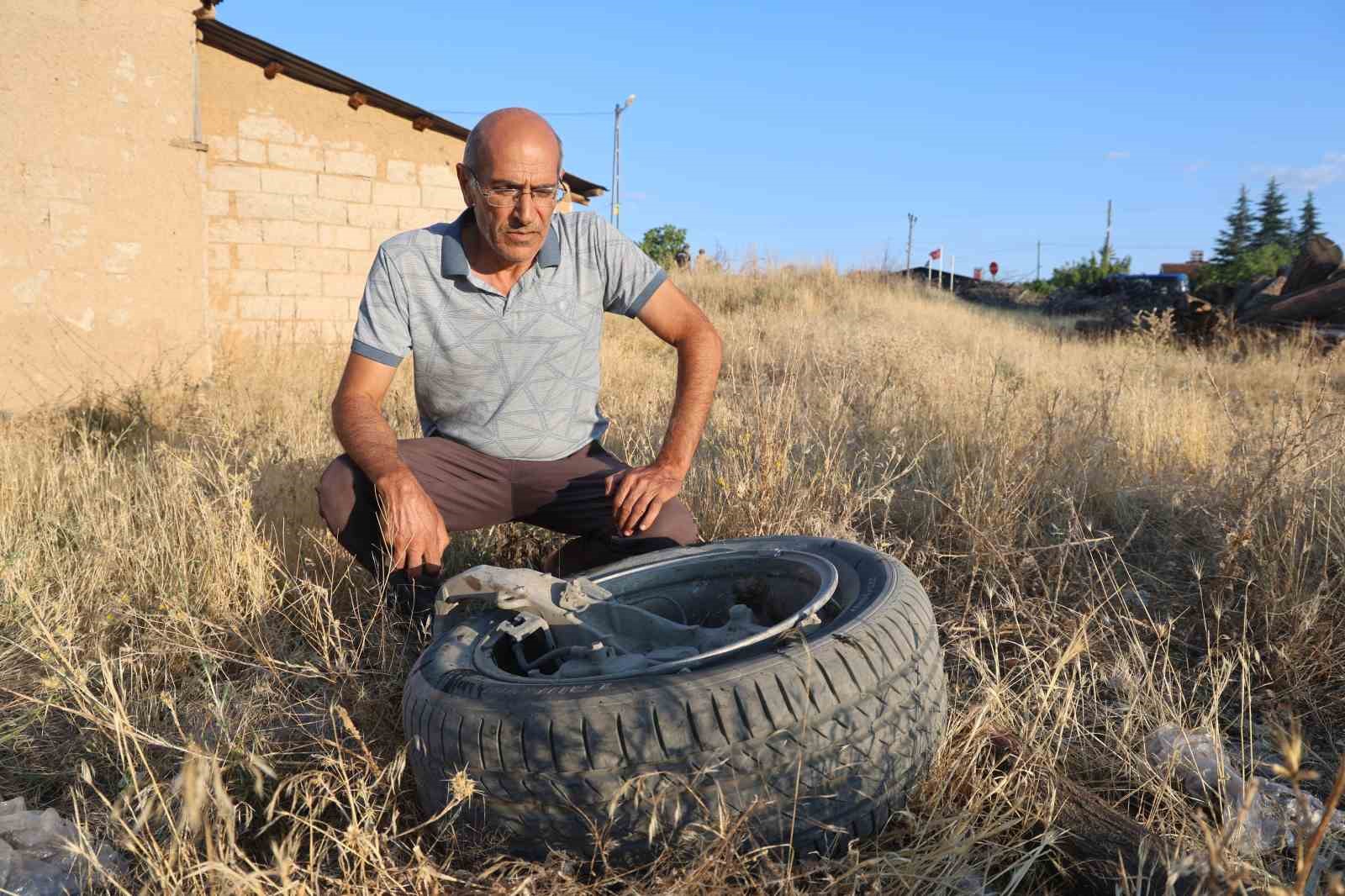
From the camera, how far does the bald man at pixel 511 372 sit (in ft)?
9.55

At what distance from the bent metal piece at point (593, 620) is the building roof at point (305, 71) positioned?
25.3ft

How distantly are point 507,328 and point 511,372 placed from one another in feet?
0.50

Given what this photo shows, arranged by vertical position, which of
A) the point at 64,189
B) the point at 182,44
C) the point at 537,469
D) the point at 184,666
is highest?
the point at 182,44

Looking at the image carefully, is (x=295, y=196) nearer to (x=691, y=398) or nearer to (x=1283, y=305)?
(x=691, y=398)

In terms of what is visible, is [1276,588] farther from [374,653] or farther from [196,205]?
[196,205]

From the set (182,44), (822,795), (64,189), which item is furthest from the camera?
(182,44)

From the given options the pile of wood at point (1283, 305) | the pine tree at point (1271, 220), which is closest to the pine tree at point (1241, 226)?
the pine tree at point (1271, 220)

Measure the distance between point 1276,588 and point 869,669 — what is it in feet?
6.51

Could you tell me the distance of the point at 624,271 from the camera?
3256mm

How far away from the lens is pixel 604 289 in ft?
10.9

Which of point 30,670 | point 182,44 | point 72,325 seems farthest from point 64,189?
point 30,670

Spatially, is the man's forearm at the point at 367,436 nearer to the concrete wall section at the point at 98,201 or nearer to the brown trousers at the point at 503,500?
the brown trousers at the point at 503,500

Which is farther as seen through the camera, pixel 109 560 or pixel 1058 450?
pixel 1058 450

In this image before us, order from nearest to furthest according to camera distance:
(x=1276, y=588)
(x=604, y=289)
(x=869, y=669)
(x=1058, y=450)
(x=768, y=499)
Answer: (x=869, y=669), (x=1276, y=588), (x=604, y=289), (x=768, y=499), (x=1058, y=450)
